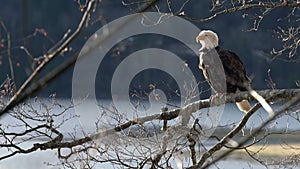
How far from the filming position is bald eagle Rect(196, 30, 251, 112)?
5.13 metres

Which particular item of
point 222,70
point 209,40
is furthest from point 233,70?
point 209,40

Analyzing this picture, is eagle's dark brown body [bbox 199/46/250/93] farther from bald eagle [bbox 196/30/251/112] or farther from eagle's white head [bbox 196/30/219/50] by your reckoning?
eagle's white head [bbox 196/30/219/50]

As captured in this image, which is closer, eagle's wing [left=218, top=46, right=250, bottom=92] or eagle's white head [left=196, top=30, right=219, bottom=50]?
eagle's wing [left=218, top=46, right=250, bottom=92]

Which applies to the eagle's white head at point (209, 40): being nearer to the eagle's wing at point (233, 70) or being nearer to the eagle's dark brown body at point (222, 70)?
the eagle's dark brown body at point (222, 70)

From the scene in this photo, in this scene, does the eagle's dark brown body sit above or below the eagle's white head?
below

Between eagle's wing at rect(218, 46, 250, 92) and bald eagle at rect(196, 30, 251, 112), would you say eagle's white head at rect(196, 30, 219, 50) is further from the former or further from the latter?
eagle's wing at rect(218, 46, 250, 92)

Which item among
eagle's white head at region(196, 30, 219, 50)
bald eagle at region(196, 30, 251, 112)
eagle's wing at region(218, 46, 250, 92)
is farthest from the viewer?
eagle's white head at region(196, 30, 219, 50)

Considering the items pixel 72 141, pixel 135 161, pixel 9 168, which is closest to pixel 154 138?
pixel 135 161

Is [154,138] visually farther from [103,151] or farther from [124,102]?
[124,102]

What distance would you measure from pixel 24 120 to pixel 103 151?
637 millimetres

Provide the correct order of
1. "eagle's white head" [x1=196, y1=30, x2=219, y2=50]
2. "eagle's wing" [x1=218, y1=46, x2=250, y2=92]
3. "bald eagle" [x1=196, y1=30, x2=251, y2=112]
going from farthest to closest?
"eagle's white head" [x1=196, y1=30, x2=219, y2=50] < "eagle's wing" [x1=218, y1=46, x2=250, y2=92] < "bald eagle" [x1=196, y1=30, x2=251, y2=112]

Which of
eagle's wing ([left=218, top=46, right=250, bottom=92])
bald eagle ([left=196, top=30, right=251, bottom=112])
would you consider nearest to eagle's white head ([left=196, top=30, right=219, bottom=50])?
bald eagle ([left=196, top=30, right=251, bottom=112])

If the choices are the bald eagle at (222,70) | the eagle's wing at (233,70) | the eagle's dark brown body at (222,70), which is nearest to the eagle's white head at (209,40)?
the bald eagle at (222,70)

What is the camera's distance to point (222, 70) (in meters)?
5.36
